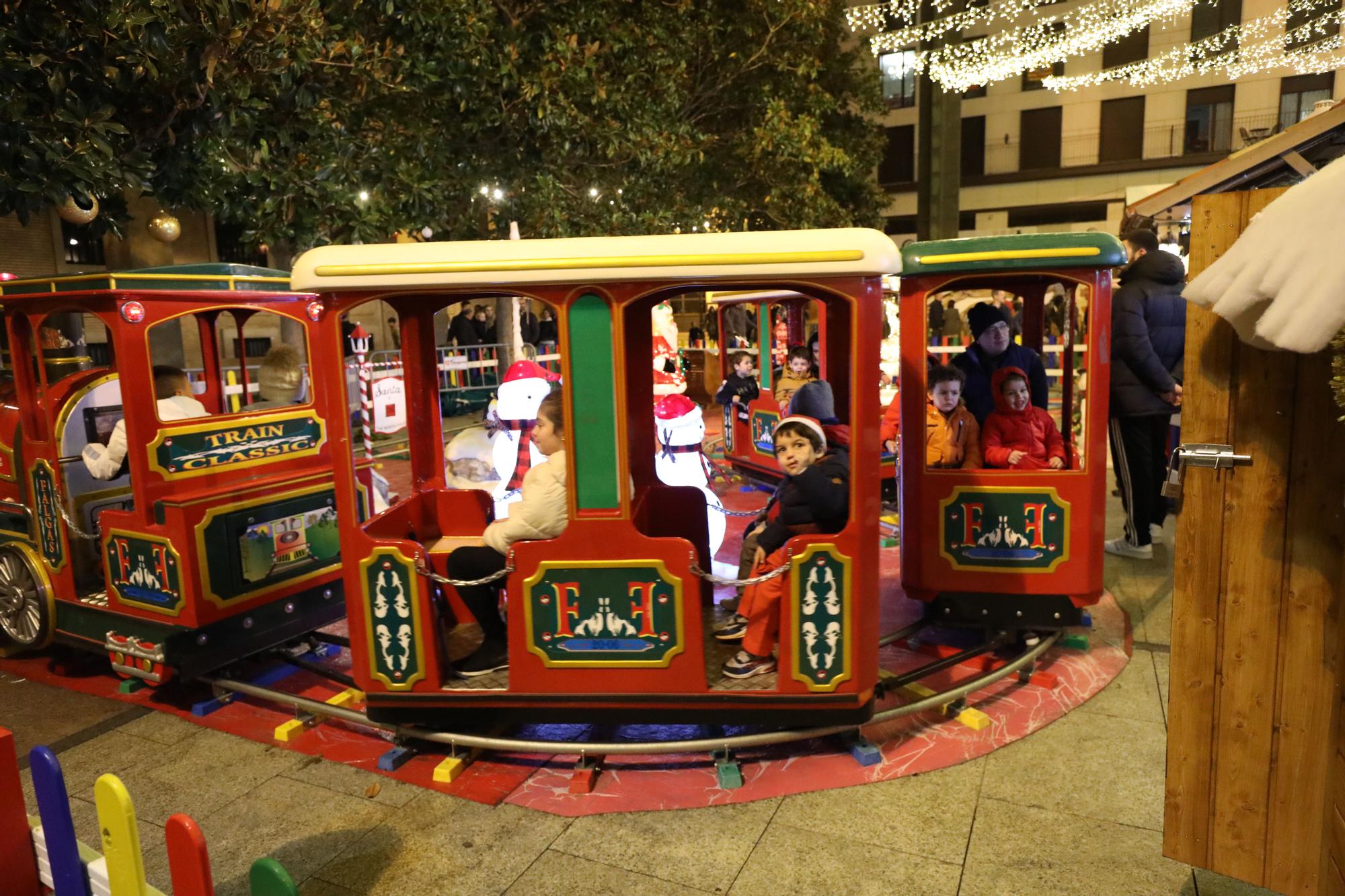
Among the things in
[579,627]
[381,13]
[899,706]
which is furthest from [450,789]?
[381,13]

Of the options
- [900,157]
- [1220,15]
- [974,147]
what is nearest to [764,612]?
[1220,15]

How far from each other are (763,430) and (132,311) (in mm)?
7065

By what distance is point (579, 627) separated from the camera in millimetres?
3938

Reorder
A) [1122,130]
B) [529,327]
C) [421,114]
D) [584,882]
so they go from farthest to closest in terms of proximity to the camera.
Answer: [1122,130] → [529,327] → [421,114] → [584,882]

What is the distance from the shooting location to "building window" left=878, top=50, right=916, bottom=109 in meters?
33.0

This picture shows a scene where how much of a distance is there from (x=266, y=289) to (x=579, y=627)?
3072mm

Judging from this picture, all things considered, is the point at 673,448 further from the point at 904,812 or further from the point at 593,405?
the point at 904,812

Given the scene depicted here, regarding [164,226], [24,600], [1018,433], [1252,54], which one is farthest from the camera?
[1252,54]

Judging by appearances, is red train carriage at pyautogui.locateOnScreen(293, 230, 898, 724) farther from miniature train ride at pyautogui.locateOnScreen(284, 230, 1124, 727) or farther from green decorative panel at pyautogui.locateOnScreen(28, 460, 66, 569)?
green decorative panel at pyautogui.locateOnScreen(28, 460, 66, 569)

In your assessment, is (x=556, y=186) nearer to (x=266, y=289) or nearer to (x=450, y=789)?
(x=266, y=289)

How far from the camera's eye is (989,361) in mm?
5855

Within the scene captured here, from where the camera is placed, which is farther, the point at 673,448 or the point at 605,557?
the point at 673,448

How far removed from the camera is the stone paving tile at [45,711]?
4.74 m

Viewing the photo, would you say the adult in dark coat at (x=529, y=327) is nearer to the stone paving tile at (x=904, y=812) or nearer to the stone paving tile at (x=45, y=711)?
the stone paving tile at (x=45, y=711)
